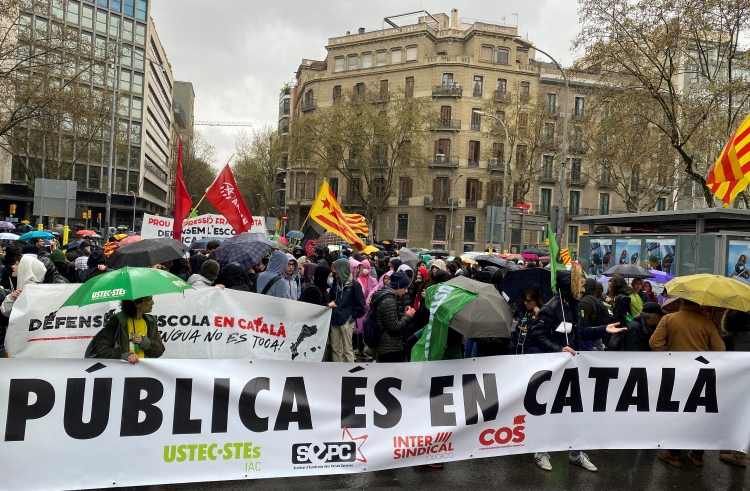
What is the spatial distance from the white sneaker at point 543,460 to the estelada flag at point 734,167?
5.40m

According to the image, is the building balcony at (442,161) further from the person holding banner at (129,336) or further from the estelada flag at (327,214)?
the person holding banner at (129,336)

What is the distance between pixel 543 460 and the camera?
5.46 m

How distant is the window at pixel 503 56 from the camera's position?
185 ft

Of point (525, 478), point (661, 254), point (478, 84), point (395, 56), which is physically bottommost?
point (525, 478)

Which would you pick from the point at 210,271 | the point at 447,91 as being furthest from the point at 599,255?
the point at 447,91

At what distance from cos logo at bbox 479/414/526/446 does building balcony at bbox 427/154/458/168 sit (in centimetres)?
5179

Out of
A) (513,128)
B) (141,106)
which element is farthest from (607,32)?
(141,106)

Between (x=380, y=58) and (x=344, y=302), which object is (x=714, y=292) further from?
(x=380, y=58)


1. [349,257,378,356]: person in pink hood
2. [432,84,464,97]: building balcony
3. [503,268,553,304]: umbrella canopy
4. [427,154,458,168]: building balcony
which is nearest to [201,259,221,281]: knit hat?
[349,257,378,356]: person in pink hood

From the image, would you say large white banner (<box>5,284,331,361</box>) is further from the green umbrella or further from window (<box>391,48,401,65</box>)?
window (<box>391,48,401,65</box>)

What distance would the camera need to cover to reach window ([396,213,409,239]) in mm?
57312

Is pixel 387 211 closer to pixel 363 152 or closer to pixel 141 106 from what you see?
pixel 363 152

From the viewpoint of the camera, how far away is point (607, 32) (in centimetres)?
1973

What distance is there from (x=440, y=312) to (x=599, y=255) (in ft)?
49.2
